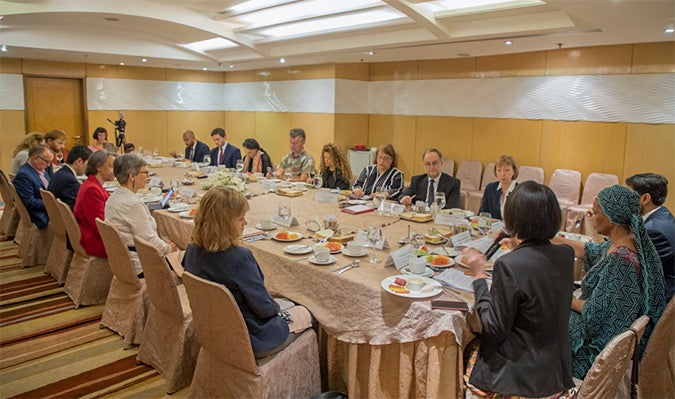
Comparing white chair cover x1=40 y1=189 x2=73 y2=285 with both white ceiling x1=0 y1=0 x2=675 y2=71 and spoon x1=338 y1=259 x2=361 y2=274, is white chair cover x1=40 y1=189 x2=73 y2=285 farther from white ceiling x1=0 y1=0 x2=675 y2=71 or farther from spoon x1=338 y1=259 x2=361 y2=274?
white ceiling x1=0 y1=0 x2=675 y2=71

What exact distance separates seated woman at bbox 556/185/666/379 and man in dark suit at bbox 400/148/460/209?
91.6 inches

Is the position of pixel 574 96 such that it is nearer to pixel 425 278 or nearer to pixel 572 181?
pixel 572 181

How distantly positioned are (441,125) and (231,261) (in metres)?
6.88

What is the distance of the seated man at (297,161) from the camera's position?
20.6 feet

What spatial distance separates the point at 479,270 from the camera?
7.23 feet

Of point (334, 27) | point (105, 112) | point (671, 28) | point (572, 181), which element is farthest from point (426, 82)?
point (105, 112)

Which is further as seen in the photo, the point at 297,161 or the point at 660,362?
the point at 297,161

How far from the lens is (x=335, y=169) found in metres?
5.60

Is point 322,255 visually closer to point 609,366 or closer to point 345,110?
point 609,366

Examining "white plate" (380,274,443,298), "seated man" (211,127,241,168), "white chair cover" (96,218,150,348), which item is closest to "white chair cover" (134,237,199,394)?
"white chair cover" (96,218,150,348)

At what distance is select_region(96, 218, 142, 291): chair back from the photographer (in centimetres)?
320

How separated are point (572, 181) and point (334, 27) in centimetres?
422

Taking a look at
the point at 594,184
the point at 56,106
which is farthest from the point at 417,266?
the point at 56,106

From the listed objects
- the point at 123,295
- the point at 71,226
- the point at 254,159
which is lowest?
the point at 123,295
